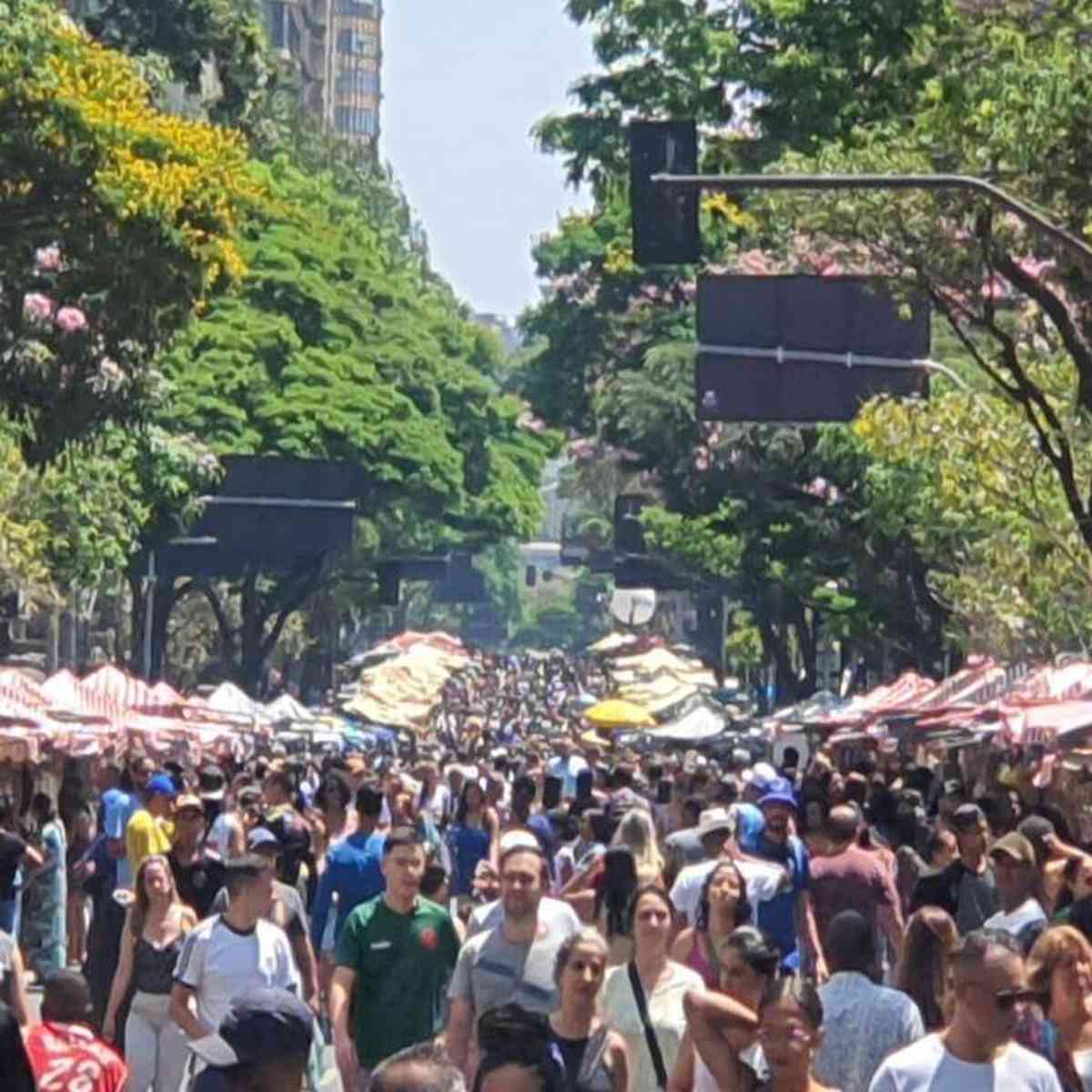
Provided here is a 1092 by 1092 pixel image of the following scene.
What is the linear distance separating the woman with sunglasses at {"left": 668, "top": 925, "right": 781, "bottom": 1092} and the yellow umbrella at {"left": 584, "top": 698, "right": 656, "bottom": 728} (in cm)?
4836

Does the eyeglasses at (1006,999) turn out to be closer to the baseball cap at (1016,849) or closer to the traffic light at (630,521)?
the baseball cap at (1016,849)

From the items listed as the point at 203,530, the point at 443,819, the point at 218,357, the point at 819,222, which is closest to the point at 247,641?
the point at 218,357

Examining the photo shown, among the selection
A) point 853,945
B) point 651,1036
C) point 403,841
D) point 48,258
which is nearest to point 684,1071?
point 853,945

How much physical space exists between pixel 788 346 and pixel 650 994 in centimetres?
1875

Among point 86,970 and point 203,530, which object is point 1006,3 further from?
point 203,530

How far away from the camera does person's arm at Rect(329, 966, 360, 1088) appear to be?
13.7 meters

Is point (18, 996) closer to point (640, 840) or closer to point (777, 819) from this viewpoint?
point (640, 840)

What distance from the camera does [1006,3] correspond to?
22203 millimetres

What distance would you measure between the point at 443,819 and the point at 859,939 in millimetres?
20369

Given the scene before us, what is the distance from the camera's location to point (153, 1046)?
15.4 m

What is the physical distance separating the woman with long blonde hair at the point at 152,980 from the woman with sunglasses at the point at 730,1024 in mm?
3857

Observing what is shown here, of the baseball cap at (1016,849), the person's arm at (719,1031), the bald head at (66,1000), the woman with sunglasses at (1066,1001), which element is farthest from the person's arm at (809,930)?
the bald head at (66,1000)

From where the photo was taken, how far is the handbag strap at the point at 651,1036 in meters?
12.7

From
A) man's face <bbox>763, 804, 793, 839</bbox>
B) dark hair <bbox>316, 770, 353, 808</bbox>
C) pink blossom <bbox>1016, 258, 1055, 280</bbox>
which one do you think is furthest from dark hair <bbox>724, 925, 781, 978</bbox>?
pink blossom <bbox>1016, 258, 1055, 280</bbox>
